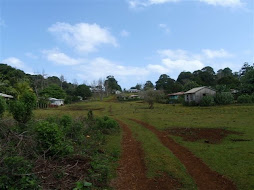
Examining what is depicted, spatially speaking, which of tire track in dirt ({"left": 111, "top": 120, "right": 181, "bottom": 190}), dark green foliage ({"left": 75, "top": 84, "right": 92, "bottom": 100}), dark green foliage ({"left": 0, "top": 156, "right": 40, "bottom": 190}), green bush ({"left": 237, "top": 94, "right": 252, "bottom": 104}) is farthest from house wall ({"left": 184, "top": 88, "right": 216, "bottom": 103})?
dark green foliage ({"left": 75, "top": 84, "right": 92, "bottom": 100})

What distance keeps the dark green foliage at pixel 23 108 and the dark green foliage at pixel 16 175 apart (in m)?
4.63

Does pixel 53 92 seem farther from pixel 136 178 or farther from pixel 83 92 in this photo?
pixel 136 178

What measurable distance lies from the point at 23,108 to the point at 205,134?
32.0ft

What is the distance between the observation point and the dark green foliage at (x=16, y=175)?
4.19 meters

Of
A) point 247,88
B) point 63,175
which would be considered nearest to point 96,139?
point 63,175

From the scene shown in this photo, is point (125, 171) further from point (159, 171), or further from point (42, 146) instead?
point (42, 146)

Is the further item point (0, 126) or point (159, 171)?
point (0, 126)

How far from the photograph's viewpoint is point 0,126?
7488 millimetres

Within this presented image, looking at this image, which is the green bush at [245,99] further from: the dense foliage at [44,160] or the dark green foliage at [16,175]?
the dark green foliage at [16,175]

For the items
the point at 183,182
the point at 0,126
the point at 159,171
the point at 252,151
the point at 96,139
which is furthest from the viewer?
the point at 96,139

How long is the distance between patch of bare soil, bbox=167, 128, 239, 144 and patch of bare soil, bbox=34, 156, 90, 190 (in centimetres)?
673

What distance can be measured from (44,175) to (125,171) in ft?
8.16

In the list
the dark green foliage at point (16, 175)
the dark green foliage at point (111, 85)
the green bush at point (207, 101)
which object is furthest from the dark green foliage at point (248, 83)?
the dark green foliage at point (111, 85)

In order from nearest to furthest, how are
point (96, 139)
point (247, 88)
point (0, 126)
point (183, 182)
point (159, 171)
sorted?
point (183, 182), point (159, 171), point (0, 126), point (96, 139), point (247, 88)
